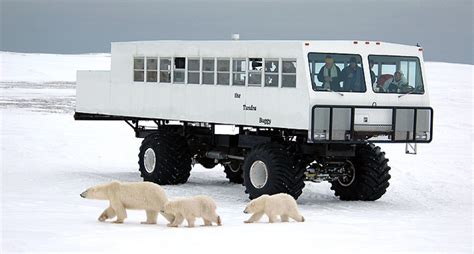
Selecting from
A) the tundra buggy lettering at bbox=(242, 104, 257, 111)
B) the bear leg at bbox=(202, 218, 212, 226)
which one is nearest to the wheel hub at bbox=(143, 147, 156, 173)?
the tundra buggy lettering at bbox=(242, 104, 257, 111)

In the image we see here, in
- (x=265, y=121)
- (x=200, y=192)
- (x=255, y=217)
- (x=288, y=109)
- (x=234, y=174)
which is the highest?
(x=288, y=109)

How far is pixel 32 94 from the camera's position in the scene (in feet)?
155

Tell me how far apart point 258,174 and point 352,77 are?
2.33 m

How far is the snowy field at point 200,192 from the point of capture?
1408 centimetres

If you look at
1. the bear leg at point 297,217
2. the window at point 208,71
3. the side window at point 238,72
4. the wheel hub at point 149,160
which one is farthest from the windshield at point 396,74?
the wheel hub at point 149,160

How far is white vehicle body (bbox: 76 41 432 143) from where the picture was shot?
19.2 m

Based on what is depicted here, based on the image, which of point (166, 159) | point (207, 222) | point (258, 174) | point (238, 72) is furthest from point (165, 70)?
point (207, 222)

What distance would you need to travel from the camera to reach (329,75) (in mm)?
19391

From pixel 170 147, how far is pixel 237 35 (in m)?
2.71

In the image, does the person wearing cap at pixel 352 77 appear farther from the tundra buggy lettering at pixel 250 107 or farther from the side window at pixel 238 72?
the side window at pixel 238 72

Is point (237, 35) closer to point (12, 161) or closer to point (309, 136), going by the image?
point (309, 136)

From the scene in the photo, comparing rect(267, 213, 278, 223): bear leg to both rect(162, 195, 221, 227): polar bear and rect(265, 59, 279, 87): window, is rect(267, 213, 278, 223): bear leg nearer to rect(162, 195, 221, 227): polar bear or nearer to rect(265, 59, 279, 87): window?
rect(162, 195, 221, 227): polar bear

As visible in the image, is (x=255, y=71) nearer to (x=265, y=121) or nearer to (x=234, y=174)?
(x=265, y=121)

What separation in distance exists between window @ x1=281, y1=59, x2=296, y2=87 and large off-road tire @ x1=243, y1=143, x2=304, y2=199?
108 cm
